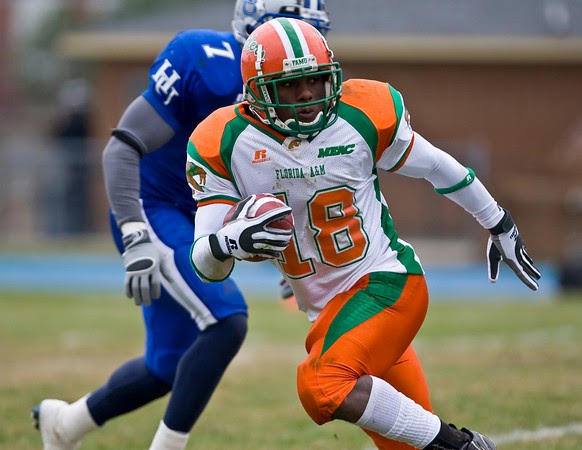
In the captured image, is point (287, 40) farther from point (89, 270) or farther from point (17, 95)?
point (17, 95)

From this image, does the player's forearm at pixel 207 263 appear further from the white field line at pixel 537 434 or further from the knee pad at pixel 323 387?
the white field line at pixel 537 434

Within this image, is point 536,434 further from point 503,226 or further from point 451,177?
point 451,177

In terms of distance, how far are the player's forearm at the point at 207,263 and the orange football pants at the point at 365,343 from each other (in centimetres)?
38

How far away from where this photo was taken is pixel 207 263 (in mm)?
3492

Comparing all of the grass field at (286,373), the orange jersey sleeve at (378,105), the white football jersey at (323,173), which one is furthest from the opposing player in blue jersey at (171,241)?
the orange jersey sleeve at (378,105)

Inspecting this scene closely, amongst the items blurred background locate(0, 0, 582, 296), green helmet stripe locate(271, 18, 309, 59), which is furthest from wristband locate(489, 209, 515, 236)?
blurred background locate(0, 0, 582, 296)

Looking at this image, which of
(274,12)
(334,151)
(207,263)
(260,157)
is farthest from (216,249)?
(274,12)

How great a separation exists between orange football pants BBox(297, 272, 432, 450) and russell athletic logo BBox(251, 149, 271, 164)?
0.53 metres

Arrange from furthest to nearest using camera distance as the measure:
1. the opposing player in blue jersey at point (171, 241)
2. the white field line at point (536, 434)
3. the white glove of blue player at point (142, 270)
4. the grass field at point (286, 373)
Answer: the grass field at point (286, 373) → the white field line at point (536, 434) → the opposing player in blue jersey at point (171, 241) → the white glove of blue player at point (142, 270)

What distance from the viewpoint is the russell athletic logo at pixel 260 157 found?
3.53 meters

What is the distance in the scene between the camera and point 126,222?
4223mm

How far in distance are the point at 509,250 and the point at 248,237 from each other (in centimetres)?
107

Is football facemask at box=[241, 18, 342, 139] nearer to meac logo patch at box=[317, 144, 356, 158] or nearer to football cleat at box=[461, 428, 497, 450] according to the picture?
meac logo patch at box=[317, 144, 356, 158]

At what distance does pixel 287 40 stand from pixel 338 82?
216mm
